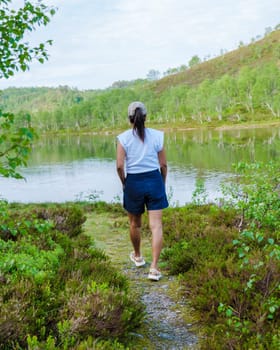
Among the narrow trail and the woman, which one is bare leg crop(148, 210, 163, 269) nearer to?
the woman

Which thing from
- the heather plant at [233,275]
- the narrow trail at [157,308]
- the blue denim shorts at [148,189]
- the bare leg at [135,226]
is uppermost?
the blue denim shorts at [148,189]

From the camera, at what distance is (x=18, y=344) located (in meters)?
3.11

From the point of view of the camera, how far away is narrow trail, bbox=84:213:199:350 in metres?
3.77

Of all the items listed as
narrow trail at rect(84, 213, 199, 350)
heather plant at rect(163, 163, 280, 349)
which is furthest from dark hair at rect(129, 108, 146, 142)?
narrow trail at rect(84, 213, 199, 350)

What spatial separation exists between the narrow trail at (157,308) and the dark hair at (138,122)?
6.39 feet

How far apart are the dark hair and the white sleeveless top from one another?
0.06 meters

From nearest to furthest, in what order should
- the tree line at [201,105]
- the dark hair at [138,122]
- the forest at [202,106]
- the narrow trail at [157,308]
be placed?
the narrow trail at [157,308] → the dark hair at [138,122] → the forest at [202,106] → the tree line at [201,105]

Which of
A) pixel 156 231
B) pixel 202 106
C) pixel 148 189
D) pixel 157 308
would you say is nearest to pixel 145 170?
pixel 148 189

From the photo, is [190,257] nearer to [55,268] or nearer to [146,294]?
[146,294]

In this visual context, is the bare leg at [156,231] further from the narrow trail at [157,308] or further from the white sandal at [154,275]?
the narrow trail at [157,308]

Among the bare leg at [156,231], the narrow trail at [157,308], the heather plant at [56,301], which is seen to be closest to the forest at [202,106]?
the narrow trail at [157,308]

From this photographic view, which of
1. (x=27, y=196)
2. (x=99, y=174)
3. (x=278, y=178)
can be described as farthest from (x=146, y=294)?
(x=99, y=174)

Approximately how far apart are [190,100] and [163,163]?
125 m

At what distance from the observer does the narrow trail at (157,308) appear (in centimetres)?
377
